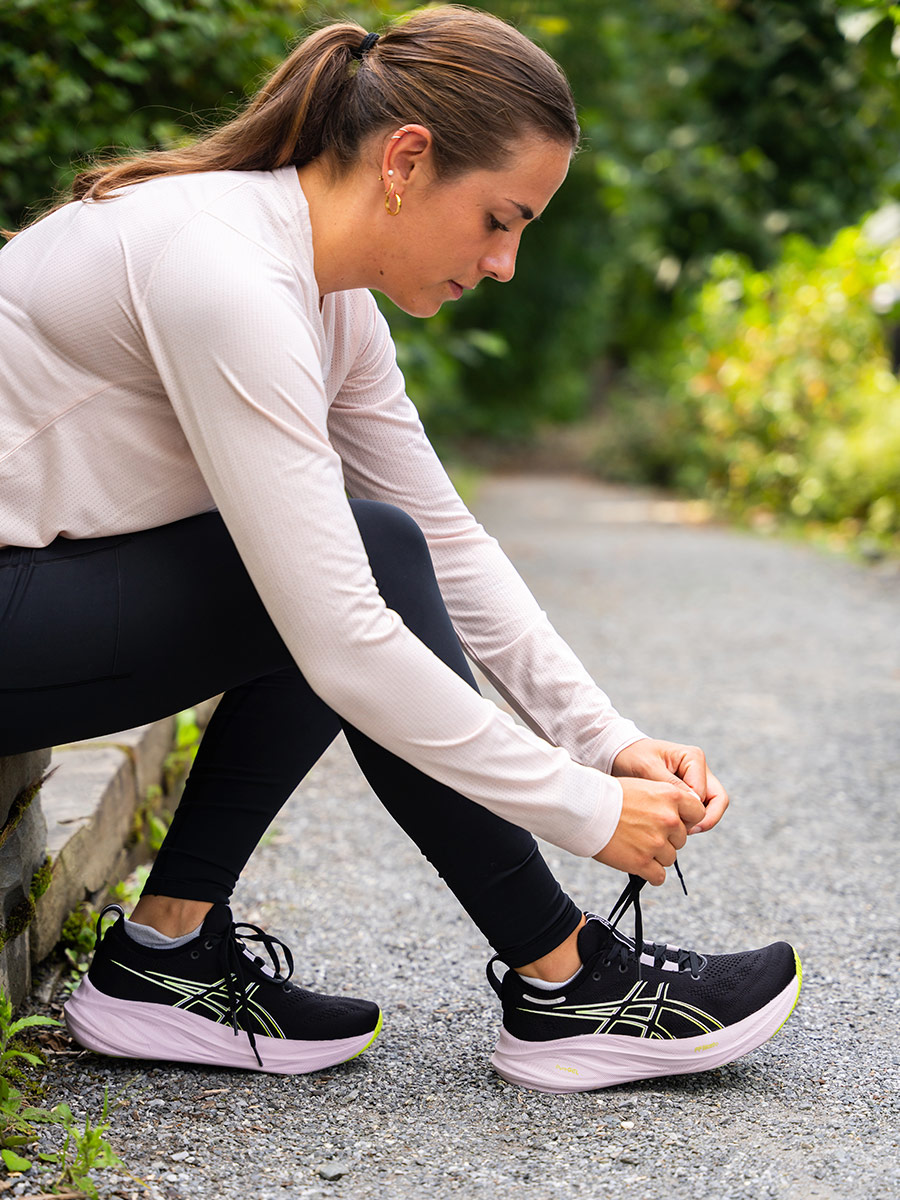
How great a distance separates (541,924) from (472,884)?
0.35 ft

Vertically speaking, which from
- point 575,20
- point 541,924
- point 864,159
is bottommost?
point 541,924

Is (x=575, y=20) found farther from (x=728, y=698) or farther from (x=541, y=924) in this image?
(x=541, y=924)

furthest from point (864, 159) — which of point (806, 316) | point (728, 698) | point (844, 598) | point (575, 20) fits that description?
point (575, 20)

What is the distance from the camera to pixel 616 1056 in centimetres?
161

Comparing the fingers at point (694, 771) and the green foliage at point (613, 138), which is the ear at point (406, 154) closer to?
the green foliage at point (613, 138)

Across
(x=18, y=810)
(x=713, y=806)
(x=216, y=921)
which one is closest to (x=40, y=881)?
(x=18, y=810)

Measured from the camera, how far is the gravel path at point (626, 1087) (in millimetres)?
1437

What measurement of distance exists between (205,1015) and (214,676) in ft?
1.57

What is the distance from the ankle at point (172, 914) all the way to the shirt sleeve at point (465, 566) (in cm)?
51

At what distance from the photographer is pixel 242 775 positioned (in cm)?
168

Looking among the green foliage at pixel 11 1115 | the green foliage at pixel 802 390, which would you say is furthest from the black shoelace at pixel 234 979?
the green foliage at pixel 802 390

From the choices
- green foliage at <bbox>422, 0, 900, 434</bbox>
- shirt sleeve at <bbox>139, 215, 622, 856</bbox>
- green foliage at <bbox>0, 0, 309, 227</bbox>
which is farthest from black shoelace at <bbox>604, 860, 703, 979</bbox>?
green foliage at <bbox>0, 0, 309, 227</bbox>

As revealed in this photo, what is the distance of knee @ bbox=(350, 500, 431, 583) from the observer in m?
1.50

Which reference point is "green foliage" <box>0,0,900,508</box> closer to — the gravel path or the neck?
the neck
